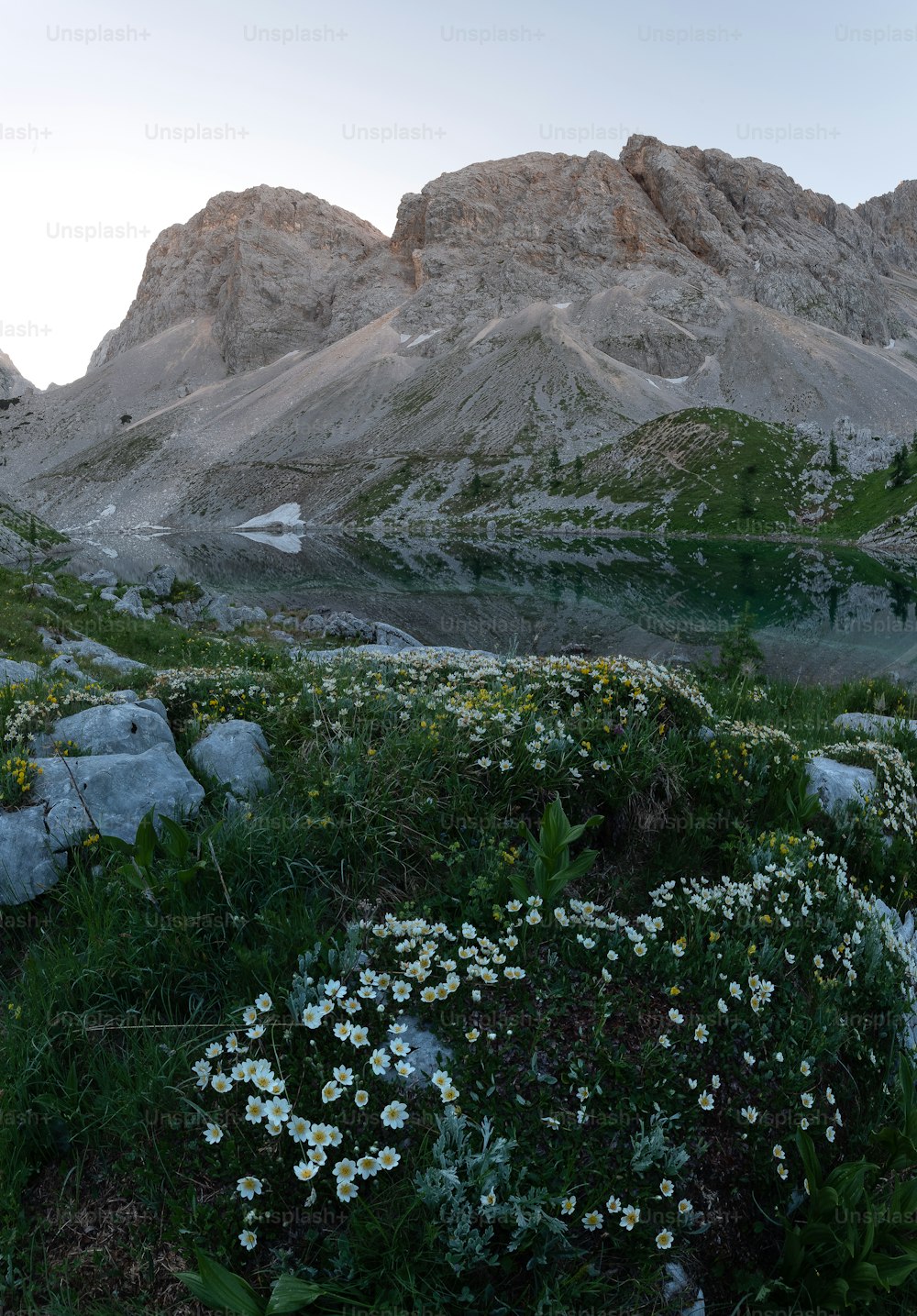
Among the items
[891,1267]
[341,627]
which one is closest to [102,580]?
[341,627]

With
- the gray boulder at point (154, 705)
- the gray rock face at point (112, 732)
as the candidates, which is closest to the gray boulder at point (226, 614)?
the gray boulder at point (154, 705)

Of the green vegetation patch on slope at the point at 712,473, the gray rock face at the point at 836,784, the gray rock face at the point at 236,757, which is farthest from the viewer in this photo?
the green vegetation patch on slope at the point at 712,473

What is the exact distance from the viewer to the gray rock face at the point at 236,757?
6.64 meters

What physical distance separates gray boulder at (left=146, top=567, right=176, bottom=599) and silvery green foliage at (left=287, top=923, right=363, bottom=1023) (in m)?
35.8

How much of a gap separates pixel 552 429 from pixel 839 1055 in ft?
570

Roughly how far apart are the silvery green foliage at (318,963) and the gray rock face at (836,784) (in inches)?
212

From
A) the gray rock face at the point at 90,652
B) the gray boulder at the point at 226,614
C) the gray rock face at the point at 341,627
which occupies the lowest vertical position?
the gray rock face at the point at 341,627

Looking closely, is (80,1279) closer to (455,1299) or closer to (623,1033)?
(455,1299)

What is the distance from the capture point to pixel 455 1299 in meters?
3.21

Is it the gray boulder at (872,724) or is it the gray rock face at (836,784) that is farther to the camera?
the gray boulder at (872,724)

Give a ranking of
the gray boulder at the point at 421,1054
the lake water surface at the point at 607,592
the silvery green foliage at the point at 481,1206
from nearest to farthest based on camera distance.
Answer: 1. the silvery green foliage at the point at 481,1206
2. the gray boulder at the point at 421,1054
3. the lake water surface at the point at 607,592

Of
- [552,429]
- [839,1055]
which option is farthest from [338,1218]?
[552,429]

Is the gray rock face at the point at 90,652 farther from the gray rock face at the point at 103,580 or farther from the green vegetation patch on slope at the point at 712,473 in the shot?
the green vegetation patch on slope at the point at 712,473

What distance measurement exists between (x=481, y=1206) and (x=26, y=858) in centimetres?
448
